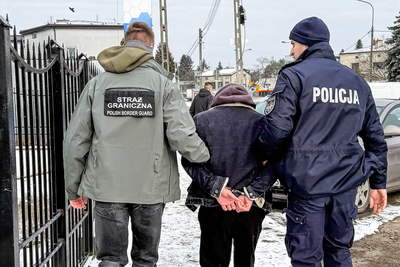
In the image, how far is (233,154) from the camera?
112 inches

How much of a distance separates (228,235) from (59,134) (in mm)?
1567

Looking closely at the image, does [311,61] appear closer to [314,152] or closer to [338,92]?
[338,92]

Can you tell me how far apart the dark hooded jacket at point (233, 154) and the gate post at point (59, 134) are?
1.09m

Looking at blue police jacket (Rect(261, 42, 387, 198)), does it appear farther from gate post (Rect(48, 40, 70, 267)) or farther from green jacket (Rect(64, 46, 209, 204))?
gate post (Rect(48, 40, 70, 267))

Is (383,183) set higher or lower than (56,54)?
lower

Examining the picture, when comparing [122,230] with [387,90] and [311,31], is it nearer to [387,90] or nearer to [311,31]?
[311,31]

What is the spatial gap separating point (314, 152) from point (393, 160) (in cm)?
438

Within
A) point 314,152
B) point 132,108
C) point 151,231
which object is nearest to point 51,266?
point 151,231

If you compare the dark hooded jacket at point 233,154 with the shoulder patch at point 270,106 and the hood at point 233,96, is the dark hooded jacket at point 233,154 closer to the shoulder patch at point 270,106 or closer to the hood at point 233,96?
the hood at point 233,96

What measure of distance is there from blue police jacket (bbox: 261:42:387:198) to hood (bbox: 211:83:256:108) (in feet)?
0.89

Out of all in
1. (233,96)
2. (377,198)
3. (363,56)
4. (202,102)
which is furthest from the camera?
(363,56)

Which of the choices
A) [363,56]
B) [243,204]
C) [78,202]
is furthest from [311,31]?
[363,56]

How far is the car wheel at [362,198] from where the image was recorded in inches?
225

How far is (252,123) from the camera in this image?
9.42 feet
